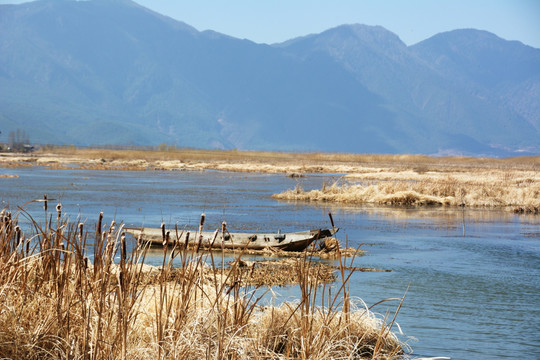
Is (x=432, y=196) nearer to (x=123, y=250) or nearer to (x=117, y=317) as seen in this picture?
(x=117, y=317)

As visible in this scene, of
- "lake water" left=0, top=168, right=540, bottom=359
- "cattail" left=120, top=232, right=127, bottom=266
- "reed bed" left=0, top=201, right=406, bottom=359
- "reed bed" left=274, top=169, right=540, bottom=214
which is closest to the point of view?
"cattail" left=120, top=232, right=127, bottom=266

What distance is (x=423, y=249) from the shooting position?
75.2 feet

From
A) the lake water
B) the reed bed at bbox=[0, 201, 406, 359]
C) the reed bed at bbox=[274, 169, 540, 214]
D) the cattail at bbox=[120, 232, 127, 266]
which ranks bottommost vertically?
the lake water

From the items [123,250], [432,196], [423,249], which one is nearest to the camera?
[123,250]

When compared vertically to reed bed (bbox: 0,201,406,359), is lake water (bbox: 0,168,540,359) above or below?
below

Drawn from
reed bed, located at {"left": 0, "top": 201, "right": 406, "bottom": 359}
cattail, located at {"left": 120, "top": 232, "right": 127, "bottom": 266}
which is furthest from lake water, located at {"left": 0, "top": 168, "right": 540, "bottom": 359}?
cattail, located at {"left": 120, "top": 232, "right": 127, "bottom": 266}

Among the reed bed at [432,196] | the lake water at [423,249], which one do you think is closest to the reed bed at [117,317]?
the lake water at [423,249]

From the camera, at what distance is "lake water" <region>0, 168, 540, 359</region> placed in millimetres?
12453

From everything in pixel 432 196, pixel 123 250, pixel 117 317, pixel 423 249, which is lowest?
pixel 423 249

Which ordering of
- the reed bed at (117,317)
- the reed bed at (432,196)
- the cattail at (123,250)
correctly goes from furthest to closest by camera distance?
the reed bed at (432,196) → the reed bed at (117,317) → the cattail at (123,250)

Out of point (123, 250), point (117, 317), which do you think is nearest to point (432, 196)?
point (117, 317)

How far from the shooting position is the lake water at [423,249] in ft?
40.9

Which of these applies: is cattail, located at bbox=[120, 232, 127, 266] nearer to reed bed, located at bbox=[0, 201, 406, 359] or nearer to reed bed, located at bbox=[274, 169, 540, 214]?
reed bed, located at bbox=[0, 201, 406, 359]

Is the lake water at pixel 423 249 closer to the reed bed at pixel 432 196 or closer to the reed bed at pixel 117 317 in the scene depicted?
the reed bed at pixel 117 317
